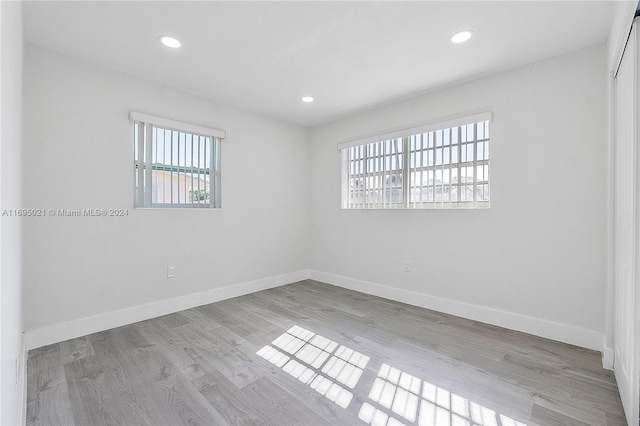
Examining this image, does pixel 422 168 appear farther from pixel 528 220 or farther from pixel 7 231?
pixel 7 231

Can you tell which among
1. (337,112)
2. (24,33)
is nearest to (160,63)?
(24,33)

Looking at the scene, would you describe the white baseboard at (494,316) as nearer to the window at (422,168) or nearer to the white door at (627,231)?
the white door at (627,231)

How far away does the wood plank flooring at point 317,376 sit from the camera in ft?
5.32

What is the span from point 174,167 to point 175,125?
1.53 feet

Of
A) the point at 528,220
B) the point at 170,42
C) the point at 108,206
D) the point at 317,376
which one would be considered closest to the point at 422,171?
the point at 528,220

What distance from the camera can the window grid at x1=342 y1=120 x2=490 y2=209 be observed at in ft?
9.89

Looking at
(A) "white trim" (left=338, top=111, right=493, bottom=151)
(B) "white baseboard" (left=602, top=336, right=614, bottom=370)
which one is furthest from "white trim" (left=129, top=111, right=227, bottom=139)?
(B) "white baseboard" (left=602, top=336, right=614, bottom=370)

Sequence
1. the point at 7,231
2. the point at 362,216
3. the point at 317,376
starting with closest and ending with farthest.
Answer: the point at 7,231, the point at 317,376, the point at 362,216

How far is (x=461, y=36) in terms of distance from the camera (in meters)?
2.24

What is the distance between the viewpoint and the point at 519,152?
107 inches

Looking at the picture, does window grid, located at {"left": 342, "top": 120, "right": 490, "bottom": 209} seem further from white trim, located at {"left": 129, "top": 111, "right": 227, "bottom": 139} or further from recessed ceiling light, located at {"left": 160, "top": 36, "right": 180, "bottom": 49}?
recessed ceiling light, located at {"left": 160, "top": 36, "right": 180, "bottom": 49}

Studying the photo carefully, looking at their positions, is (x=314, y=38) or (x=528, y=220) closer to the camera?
(x=314, y=38)

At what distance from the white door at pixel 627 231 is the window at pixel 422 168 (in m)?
1.08

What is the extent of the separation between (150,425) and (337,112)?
376 cm
